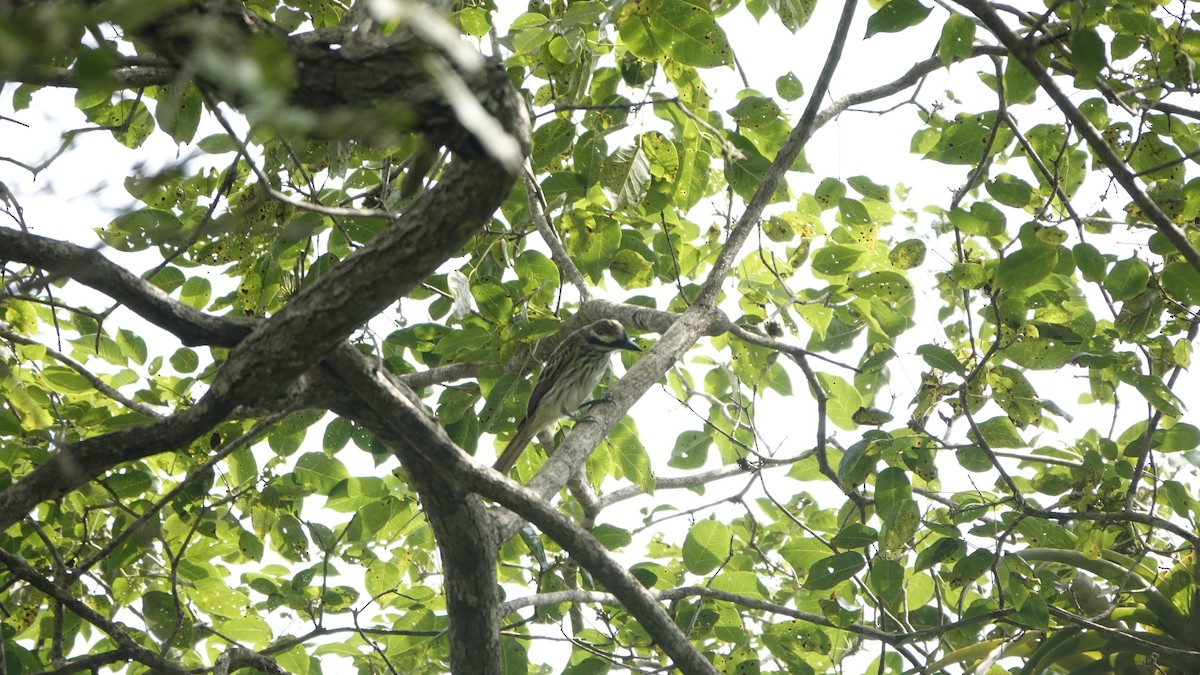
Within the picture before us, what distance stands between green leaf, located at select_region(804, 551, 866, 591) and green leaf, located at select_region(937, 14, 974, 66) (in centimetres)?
199

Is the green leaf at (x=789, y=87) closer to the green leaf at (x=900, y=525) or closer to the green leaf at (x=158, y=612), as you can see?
the green leaf at (x=900, y=525)

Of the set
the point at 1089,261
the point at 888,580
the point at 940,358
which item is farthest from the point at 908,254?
the point at 888,580

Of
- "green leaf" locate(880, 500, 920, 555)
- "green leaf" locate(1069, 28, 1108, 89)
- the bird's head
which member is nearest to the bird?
the bird's head

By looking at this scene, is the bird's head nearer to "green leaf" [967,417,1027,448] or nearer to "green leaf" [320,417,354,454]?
"green leaf" [320,417,354,454]

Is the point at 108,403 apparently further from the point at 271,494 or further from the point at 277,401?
the point at 277,401

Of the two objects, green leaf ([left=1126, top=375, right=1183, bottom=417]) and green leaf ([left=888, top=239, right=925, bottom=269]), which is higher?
green leaf ([left=888, top=239, right=925, bottom=269])

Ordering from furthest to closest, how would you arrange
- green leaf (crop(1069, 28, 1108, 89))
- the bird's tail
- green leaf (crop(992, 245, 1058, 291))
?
the bird's tail < green leaf (crop(992, 245, 1058, 291)) < green leaf (crop(1069, 28, 1108, 89))

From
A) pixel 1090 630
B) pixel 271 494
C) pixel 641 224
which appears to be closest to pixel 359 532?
pixel 271 494

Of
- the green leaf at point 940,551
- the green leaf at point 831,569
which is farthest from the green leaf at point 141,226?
the green leaf at point 940,551

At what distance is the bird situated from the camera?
6539 millimetres

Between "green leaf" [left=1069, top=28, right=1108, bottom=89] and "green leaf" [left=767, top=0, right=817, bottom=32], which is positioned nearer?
"green leaf" [left=1069, top=28, right=1108, bottom=89]

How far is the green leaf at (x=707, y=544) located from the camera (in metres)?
4.61

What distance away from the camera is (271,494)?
4477mm

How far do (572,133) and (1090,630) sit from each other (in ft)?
9.75
